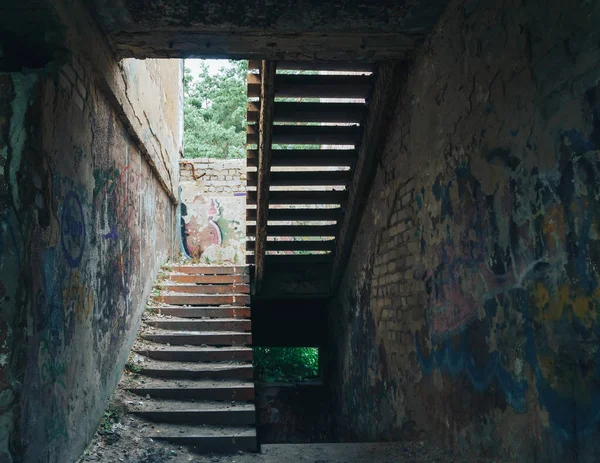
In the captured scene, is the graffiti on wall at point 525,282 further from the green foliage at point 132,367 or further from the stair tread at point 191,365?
the green foliage at point 132,367

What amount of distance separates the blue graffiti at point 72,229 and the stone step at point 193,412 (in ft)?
5.86

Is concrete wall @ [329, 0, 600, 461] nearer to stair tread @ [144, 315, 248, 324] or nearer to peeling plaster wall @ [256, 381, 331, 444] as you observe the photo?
stair tread @ [144, 315, 248, 324]

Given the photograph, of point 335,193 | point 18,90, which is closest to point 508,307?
A: point 18,90

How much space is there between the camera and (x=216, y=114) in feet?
72.4

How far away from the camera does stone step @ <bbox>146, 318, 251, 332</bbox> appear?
5965 mm

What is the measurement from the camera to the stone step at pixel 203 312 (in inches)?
247

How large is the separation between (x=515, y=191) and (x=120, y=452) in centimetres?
334

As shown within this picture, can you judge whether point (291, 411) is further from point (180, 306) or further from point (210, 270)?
point (180, 306)

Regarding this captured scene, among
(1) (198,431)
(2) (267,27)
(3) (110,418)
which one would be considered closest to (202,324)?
(1) (198,431)

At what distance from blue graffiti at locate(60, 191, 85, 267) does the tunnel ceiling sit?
1.35m

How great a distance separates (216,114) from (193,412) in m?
19.1

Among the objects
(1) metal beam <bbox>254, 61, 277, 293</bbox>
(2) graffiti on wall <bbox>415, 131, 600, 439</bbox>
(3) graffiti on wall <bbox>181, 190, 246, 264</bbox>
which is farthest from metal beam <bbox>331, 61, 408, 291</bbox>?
(3) graffiti on wall <bbox>181, 190, 246, 264</bbox>

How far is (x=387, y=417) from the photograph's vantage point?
4957 mm

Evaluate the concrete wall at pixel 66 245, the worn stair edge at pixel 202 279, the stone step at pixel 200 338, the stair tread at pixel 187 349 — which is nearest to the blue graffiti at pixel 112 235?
the concrete wall at pixel 66 245
